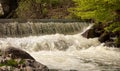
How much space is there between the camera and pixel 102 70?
13719 millimetres

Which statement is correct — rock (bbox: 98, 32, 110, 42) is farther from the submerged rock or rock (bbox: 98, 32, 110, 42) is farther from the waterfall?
the submerged rock

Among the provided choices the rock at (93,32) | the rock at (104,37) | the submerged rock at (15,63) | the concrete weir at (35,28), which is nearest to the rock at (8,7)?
the concrete weir at (35,28)

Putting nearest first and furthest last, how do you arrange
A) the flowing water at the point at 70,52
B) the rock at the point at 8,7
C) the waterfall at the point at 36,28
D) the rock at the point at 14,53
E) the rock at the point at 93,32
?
the rock at the point at 14,53
the flowing water at the point at 70,52
the rock at the point at 93,32
the waterfall at the point at 36,28
the rock at the point at 8,7

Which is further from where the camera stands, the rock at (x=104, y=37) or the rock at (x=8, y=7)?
the rock at (x=8, y=7)

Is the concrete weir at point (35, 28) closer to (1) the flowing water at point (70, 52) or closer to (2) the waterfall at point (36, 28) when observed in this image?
(2) the waterfall at point (36, 28)

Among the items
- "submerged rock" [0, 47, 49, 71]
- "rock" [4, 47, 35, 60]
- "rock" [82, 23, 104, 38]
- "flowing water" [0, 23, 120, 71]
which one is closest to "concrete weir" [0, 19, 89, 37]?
"flowing water" [0, 23, 120, 71]

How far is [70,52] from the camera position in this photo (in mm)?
18578

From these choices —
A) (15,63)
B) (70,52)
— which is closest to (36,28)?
(70,52)

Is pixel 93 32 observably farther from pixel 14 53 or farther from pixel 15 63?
pixel 15 63

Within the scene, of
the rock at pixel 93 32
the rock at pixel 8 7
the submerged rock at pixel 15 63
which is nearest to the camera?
the submerged rock at pixel 15 63

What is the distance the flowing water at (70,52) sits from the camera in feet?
47.8

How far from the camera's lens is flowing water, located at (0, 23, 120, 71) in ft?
47.8

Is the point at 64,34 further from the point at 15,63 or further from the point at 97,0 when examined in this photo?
the point at 15,63

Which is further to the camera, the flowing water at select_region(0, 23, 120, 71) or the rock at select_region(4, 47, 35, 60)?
the flowing water at select_region(0, 23, 120, 71)
